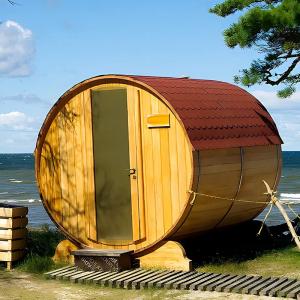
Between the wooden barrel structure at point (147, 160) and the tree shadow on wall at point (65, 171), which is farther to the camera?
the tree shadow on wall at point (65, 171)

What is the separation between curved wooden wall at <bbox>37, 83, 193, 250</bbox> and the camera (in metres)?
12.1

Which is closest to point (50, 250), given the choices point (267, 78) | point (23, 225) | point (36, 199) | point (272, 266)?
point (23, 225)

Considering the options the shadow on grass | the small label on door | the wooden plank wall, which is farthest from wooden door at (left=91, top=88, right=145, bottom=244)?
the shadow on grass

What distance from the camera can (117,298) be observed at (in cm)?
1043

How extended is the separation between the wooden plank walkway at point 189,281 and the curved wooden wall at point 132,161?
0.90 metres

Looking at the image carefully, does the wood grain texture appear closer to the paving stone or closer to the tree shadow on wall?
the paving stone

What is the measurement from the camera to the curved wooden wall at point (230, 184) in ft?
39.7

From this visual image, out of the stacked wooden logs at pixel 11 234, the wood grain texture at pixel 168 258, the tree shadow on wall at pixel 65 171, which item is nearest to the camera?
the wood grain texture at pixel 168 258

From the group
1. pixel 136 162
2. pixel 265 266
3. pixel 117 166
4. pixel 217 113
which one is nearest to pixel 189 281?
pixel 265 266

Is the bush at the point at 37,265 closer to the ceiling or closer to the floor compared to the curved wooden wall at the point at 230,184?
closer to the floor

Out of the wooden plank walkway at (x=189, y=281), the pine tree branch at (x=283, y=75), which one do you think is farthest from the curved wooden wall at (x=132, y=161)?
the pine tree branch at (x=283, y=75)

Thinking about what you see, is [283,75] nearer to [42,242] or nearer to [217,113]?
[217,113]

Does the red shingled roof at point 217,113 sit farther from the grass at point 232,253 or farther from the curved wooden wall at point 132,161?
the grass at point 232,253

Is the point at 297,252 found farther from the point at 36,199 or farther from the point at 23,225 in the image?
the point at 36,199
